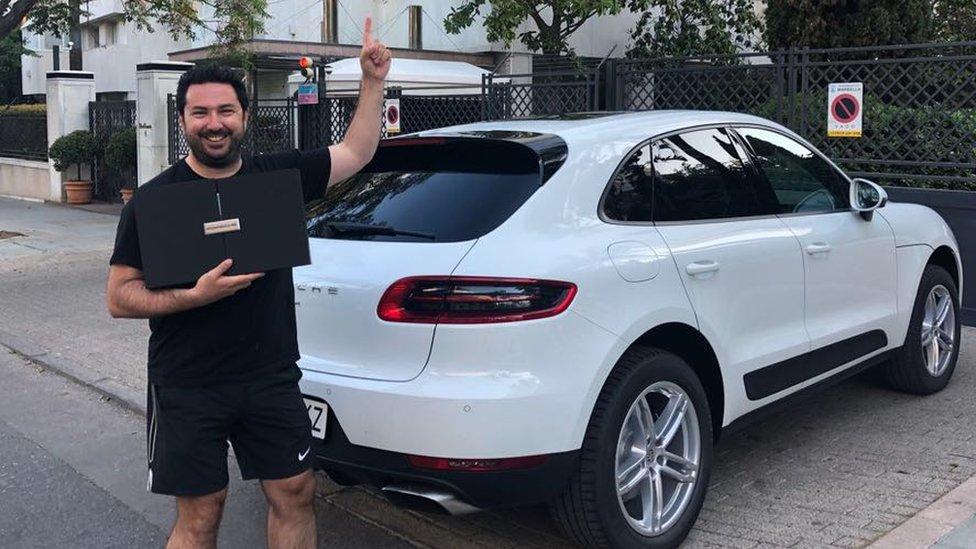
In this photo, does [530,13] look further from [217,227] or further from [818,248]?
[217,227]

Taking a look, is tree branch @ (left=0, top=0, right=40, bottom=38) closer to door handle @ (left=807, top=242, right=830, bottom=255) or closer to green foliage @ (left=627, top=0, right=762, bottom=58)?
green foliage @ (left=627, top=0, right=762, bottom=58)

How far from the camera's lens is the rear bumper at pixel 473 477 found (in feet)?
11.0

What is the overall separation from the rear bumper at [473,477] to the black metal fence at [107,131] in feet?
55.7

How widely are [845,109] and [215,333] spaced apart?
6.82 m

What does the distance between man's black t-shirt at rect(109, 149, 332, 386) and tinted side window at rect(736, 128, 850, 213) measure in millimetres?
2605

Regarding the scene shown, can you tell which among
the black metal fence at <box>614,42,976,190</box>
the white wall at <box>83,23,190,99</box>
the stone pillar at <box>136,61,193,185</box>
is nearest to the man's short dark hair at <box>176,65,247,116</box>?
the black metal fence at <box>614,42,976,190</box>

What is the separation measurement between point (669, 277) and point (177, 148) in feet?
50.2

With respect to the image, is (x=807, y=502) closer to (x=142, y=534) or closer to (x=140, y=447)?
(x=142, y=534)

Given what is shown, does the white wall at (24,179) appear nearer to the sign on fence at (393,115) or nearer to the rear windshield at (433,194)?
the sign on fence at (393,115)

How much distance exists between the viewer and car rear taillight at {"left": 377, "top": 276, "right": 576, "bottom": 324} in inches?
131

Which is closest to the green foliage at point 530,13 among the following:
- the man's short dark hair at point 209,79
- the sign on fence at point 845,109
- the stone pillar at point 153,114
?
the stone pillar at point 153,114

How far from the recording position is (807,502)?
4367mm

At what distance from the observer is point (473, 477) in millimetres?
3344

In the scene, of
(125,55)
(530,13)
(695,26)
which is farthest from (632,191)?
(125,55)
